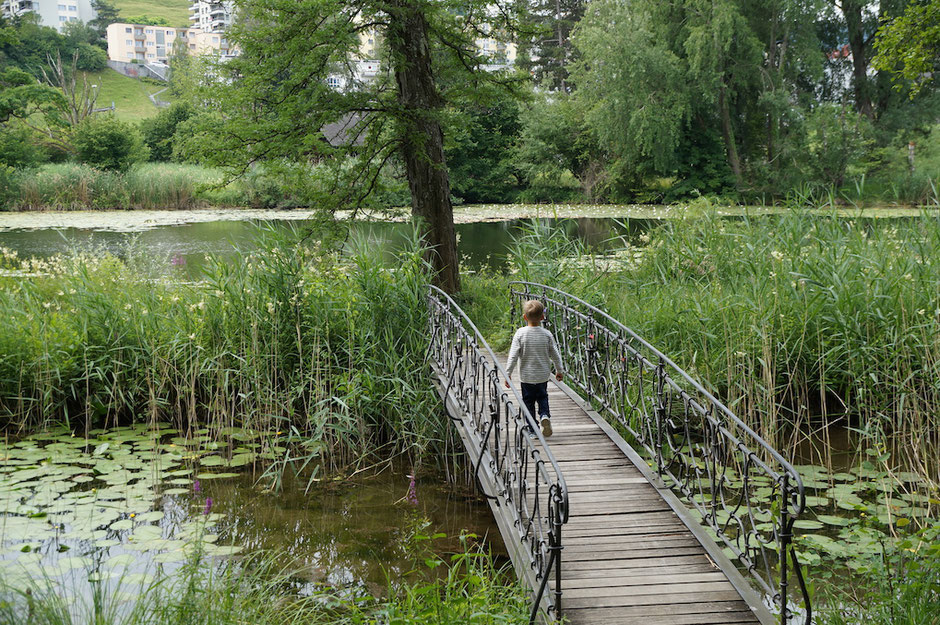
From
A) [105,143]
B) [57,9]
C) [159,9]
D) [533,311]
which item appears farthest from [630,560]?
[159,9]

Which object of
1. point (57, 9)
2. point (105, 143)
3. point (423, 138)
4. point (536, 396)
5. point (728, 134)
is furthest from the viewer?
point (57, 9)

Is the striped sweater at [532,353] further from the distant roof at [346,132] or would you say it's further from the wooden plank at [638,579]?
the distant roof at [346,132]

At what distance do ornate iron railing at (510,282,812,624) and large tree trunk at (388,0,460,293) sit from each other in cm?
133

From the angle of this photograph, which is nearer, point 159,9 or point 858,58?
point 858,58

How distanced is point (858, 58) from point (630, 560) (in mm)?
36436

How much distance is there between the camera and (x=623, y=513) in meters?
5.09

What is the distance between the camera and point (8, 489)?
6.44 metres

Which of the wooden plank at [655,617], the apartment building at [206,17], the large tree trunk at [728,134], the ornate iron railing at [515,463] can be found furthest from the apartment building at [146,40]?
the wooden plank at [655,617]

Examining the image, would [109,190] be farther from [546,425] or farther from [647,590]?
[647,590]

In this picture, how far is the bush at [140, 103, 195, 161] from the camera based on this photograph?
4350cm

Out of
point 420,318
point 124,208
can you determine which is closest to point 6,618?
point 420,318

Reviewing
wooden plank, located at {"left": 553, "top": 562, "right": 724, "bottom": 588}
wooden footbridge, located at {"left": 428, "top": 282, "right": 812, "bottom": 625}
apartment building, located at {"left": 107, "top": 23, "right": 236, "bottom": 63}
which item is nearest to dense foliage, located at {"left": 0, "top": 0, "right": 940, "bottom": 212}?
wooden footbridge, located at {"left": 428, "top": 282, "right": 812, "bottom": 625}

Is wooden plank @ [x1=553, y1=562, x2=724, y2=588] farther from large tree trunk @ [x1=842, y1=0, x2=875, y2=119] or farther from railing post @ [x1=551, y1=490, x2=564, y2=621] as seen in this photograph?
large tree trunk @ [x1=842, y1=0, x2=875, y2=119]

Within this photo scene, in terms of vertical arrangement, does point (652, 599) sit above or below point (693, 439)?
above
